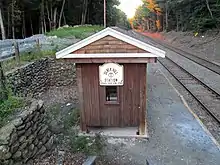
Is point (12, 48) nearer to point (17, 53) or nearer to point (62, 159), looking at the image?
point (17, 53)

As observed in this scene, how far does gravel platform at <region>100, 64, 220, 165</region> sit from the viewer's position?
21.5 ft

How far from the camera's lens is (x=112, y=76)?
7.54 meters

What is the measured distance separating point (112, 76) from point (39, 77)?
Result: 6.35 meters

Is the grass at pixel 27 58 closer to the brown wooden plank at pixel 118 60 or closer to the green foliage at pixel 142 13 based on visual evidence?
the brown wooden plank at pixel 118 60

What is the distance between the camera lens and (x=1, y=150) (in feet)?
15.1

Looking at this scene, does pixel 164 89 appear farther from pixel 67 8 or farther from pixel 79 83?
pixel 67 8

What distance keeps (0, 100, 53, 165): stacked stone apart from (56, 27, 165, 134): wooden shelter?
5.69 feet

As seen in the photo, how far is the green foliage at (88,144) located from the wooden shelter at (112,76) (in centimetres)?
52

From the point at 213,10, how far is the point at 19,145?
28.6 meters

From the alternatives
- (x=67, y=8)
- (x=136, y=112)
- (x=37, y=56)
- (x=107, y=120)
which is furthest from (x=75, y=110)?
(x=67, y=8)

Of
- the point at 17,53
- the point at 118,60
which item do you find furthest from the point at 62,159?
the point at 17,53

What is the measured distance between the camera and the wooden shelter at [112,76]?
23.7 ft

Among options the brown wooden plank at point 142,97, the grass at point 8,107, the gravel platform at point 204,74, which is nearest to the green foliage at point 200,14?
the gravel platform at point 204,74

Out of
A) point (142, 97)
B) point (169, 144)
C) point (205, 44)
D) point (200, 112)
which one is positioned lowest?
point (169, 144)
